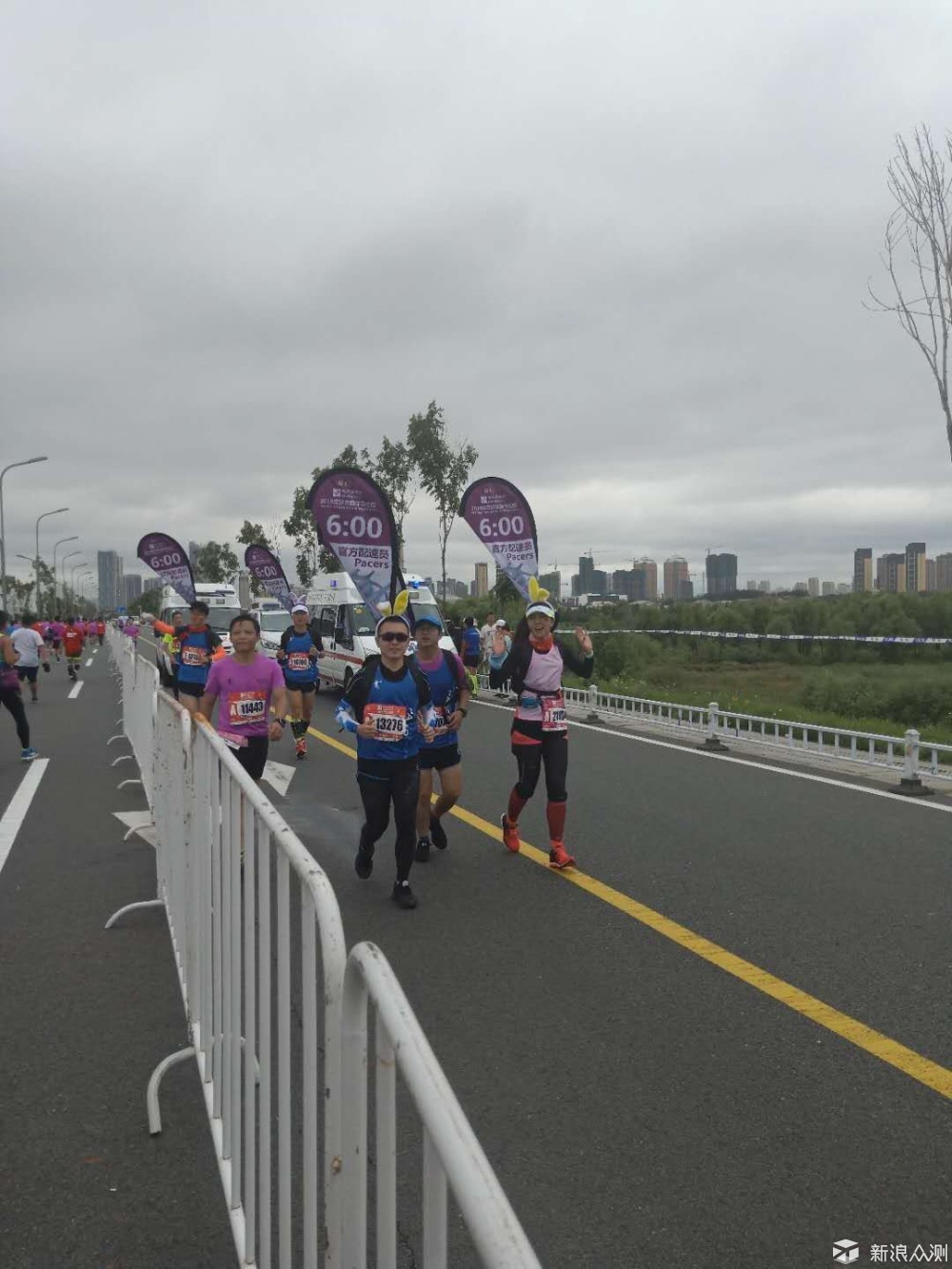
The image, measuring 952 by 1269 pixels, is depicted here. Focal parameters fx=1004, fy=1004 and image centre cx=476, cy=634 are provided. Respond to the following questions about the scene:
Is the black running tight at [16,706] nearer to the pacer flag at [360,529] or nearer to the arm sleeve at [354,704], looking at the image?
the pacer flag at [360,529]

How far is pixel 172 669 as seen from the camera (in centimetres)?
1305

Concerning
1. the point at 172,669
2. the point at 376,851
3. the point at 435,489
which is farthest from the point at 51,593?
the point at 376,851

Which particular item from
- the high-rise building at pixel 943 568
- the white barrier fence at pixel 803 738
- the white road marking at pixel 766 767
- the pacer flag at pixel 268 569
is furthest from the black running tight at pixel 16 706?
the high-rise building at pixel 943 568

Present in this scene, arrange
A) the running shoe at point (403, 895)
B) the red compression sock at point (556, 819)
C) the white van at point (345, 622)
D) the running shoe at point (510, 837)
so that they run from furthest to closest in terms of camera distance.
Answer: the white van at point (345, 622)
the running shoe at point (510, 837)
the red compression sock at point (556, 819)
the running shoe at point (403, 895)

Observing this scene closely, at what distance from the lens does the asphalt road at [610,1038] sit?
298 centimetres

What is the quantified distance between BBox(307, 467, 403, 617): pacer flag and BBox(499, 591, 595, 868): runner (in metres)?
3.13

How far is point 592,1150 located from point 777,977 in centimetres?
182

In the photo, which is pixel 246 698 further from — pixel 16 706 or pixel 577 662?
pixel 16 706

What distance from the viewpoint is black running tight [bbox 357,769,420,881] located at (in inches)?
247

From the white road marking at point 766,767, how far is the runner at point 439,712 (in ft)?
14.3

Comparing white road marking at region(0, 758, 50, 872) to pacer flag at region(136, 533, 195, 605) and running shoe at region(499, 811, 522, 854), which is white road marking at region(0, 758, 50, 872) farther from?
pacer flag at region(136, 533, 195, 605)

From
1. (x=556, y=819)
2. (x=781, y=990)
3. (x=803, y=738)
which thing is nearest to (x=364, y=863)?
(x=556, y=819)

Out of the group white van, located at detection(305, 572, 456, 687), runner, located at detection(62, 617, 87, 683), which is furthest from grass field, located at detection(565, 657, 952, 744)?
runner, located at detection(62, 617, 87, 683)

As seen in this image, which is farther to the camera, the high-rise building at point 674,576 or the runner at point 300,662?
the high-rise building at point 674,576
